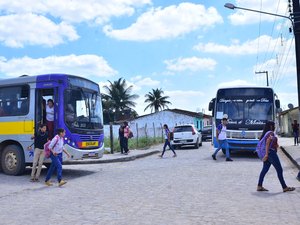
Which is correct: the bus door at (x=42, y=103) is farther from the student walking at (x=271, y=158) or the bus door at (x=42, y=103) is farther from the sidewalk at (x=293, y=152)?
the sidewalk at (x=293, y=152)

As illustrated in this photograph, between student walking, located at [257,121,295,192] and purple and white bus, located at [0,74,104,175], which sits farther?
purple and white bus, located at [0,74,104,175]

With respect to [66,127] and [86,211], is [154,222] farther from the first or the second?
[66,127]

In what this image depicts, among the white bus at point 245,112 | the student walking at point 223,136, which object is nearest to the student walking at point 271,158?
the student walking at point 223,136

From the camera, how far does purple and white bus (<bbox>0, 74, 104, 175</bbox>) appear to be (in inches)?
504

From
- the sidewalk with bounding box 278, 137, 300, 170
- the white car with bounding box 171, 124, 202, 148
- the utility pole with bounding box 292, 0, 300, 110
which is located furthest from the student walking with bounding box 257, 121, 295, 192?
the white car with bounding box 171, 124, 202, 148

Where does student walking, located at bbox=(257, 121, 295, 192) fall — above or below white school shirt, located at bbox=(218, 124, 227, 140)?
below

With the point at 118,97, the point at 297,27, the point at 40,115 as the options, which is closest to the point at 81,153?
the point at 40,115

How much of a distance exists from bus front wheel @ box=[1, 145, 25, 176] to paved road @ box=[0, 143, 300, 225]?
333mm

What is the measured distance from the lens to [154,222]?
22.3 ft

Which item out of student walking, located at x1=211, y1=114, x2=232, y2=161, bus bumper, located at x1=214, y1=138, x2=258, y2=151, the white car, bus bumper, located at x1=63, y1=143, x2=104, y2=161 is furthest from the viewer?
the white car

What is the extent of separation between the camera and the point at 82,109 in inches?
531

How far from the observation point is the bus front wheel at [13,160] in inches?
523

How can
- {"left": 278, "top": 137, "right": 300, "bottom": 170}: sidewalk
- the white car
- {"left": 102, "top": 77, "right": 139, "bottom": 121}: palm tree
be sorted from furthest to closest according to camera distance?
{"left": 102, "top": 77, "right": 139, "bottom": 121}: palm tree, the white car, {"left": 278, "top": 137, "right": 300, "bottom": 170}: sidewalk

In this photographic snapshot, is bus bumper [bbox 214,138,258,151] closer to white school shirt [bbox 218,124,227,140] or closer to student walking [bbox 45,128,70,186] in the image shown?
white school shirt [bbox 218,124,227,140]
